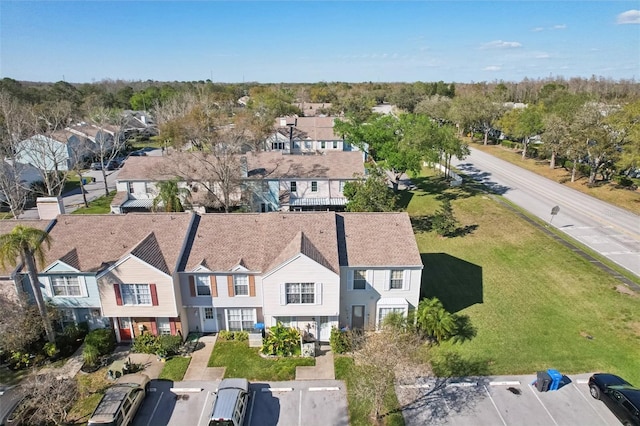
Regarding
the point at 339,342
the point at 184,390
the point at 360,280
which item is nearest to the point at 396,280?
the point at 360,280

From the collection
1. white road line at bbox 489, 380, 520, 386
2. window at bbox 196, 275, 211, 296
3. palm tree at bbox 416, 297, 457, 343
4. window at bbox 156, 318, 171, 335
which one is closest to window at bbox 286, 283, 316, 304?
window at bbox 196, 275, 211, 296

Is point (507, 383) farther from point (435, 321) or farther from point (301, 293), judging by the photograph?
point (301, 293)

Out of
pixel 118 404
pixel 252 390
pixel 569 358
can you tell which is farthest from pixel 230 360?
pixel 569 358

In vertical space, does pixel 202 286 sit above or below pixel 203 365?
above

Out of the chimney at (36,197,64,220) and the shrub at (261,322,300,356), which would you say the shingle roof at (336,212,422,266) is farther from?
the chimney at (36,197,64,220)

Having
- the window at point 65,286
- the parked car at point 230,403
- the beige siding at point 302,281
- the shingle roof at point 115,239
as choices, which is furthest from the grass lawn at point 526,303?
the window at point 65,286

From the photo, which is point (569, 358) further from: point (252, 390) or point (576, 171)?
point (576, 171)
